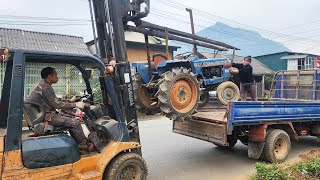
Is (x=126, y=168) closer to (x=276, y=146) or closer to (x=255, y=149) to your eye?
(x=255, y=149)

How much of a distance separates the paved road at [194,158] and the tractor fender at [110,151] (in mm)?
1486

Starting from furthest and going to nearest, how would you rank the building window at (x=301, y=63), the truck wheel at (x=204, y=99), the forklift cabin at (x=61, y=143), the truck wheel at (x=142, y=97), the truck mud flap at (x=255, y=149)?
the building window at (x=301, y=63) → the truck wheel at (x=204, y=99) → the truck wheel at (x=142, y=97) → the truck mud flap at (x=255, y=149) → the forklift cabin at (x=61, y=143)

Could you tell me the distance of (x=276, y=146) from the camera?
6855mm

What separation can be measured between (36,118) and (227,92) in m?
4.76

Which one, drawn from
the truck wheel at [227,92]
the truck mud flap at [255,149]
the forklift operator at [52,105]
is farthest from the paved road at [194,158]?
the forklift operator at [52,105]

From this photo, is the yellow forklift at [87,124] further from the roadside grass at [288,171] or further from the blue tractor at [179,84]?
the roadside grass at [288,171]

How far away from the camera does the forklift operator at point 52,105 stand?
416 centimetres

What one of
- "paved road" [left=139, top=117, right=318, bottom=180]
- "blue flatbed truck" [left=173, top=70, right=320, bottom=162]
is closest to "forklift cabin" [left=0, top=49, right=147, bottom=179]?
"paved road" [left=139, top=117, right=318, bottom=180]

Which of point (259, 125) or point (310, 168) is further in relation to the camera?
point (259, 125)

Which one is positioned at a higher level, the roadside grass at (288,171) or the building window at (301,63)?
the building window at (301,63)

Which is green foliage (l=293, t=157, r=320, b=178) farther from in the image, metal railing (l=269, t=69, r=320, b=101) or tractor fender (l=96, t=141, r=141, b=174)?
metal railing (l=269, t=69, r=320, b=101)

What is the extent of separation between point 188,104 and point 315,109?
3.45m

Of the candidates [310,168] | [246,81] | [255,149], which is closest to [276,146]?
[255,149]

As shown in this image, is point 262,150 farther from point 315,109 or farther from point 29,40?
point 29,40
